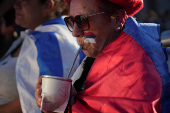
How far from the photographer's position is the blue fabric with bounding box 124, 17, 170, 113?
1.10 metres

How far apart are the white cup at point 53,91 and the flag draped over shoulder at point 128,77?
13 centimetres

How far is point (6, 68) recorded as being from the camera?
2.11 meters

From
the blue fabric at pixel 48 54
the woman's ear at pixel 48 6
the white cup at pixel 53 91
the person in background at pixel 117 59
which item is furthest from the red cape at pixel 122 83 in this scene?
the woman's ear at pixel 48 6

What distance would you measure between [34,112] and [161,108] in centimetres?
110

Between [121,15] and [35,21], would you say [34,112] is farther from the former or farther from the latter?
[121,15]

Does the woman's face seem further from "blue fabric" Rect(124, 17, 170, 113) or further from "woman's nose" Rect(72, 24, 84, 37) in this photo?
"blue fabric" Rect(124, 17, 170, 113)

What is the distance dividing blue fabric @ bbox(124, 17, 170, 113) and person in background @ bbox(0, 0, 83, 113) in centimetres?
73

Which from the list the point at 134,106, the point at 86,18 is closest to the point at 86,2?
the point at 86,18

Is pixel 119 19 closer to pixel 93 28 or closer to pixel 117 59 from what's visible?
pixel 93 28

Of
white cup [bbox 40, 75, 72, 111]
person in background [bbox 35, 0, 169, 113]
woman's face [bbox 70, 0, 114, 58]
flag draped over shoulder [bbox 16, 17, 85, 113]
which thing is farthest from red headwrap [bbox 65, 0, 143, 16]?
flag draped over shoulder [bbox 16, 17, 85, 113]

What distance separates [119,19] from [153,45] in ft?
0.84

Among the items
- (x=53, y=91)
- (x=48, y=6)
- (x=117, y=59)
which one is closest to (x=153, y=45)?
(x=117, y=59)

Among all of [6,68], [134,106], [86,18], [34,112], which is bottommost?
[34,112]

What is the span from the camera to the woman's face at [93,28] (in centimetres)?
129
